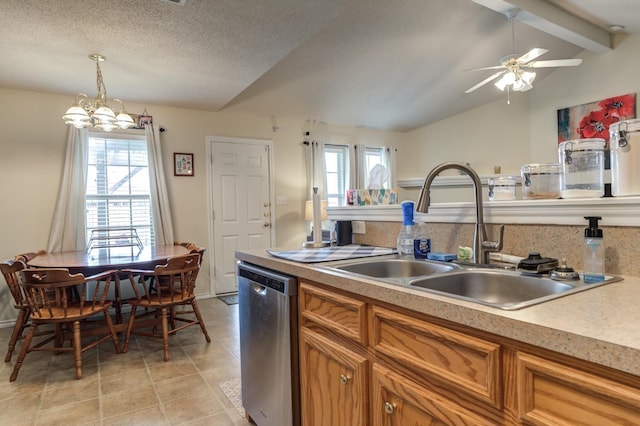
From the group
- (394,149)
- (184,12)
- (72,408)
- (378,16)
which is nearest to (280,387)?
(72,408)

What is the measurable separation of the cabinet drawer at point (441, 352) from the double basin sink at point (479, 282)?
3.7 inches

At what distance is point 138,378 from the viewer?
2449 millimetres

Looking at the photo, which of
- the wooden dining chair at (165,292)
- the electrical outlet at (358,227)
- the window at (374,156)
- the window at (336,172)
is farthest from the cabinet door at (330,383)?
the window at (374,156)

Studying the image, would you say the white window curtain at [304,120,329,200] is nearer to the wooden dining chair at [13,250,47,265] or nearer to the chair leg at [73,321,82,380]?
the wooden dining chair at [13,250,47,265]

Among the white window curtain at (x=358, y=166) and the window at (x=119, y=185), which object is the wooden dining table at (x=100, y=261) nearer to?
the window at (x=119, y=185)

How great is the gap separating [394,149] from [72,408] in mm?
5337

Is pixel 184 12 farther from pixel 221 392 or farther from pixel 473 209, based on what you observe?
pixel 221 392

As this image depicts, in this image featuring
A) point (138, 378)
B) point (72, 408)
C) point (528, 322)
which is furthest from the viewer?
point (138, 378)

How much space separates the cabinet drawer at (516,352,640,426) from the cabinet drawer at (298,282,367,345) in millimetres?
493

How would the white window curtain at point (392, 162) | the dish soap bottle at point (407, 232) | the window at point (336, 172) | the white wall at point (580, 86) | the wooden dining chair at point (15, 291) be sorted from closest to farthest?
1. the dish soap bottle at point (407, 232)
2. the wooden dining chair at point (15, 291)
3. the white wall at point (580, 86)
4. the window at point (336, 172)
5. the white window curtain at point (392, 162)

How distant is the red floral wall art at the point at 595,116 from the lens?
4223mm

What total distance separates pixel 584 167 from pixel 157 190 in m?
4.07

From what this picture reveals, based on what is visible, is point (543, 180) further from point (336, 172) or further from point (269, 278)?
point (336, 172)

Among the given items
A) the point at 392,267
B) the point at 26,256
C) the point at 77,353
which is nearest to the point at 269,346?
the point at 392,267
